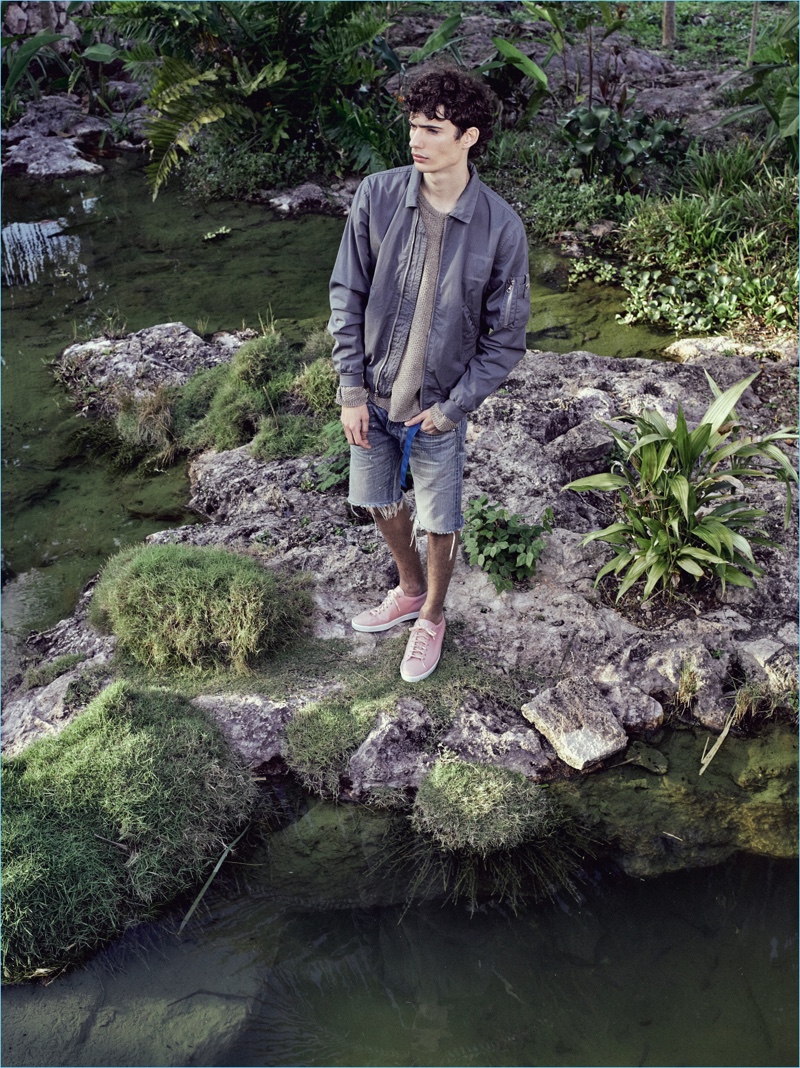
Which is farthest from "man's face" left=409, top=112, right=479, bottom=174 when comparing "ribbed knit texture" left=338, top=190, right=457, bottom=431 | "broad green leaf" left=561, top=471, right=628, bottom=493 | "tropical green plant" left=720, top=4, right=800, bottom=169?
"tropical green plant" left=720, top=4, right=800, bottom=169

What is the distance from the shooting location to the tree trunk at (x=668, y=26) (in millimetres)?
10625

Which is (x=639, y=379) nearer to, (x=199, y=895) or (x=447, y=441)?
(x=447, y=441)

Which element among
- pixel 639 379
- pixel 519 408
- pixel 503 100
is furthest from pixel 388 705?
pixel 503 100

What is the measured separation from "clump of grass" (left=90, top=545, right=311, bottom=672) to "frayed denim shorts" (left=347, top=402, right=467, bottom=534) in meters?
0.72

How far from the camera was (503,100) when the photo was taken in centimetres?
861

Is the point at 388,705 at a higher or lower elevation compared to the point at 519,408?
lower

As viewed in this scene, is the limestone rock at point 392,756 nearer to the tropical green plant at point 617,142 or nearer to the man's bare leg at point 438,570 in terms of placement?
the man's bare leg at point 438,570

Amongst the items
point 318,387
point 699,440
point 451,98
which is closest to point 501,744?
point 699,440

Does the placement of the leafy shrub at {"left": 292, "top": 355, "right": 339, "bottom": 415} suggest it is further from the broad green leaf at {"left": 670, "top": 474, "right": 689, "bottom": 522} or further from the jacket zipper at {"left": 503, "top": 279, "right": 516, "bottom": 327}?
the jacket zipper at {"left": 503, "top": 279, "right": 516, "bottom": 327}

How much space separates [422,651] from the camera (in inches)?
146

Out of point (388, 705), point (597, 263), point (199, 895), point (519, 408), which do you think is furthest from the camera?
point (597, 263)

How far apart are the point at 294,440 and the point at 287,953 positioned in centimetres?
297

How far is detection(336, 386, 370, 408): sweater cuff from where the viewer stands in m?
3.11

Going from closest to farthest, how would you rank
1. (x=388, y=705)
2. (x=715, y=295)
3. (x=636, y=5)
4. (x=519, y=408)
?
(x=388, y=705)
(x=519, y=408)
(x=715, y=295)
(x=636, y=5)
